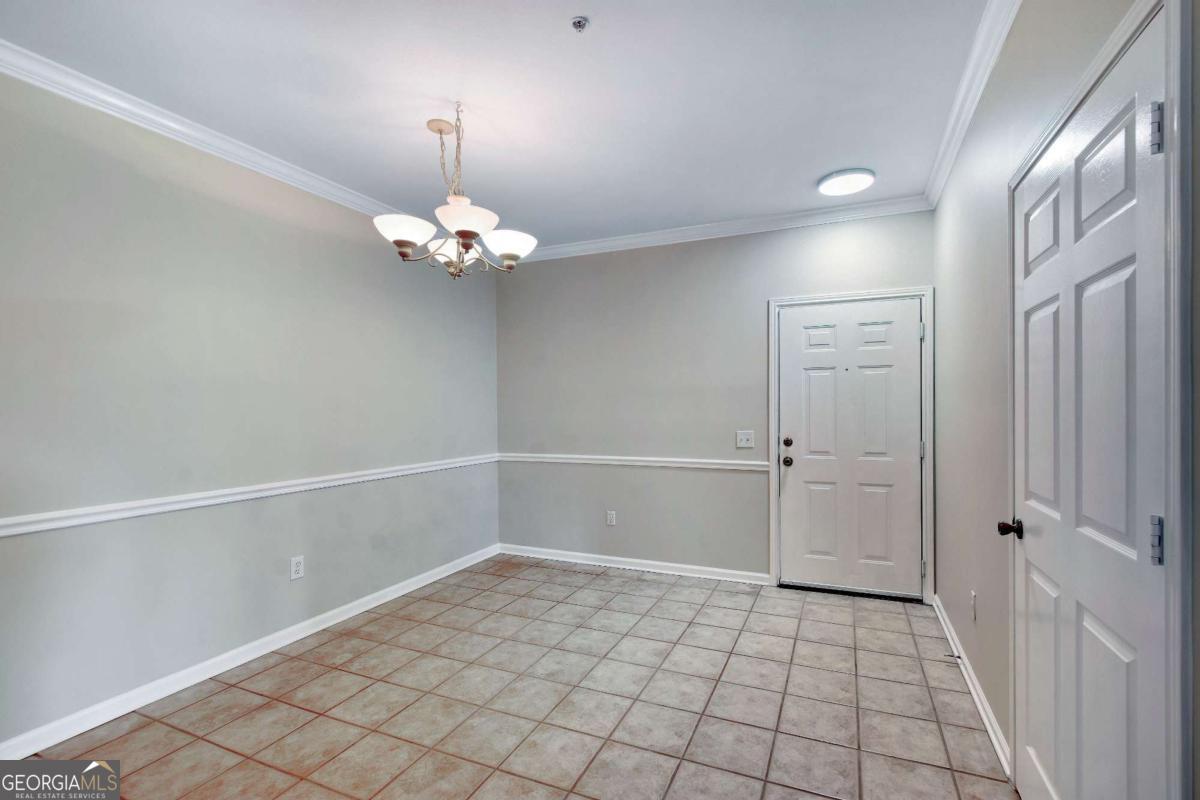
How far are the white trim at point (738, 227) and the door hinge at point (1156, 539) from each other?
304 cm

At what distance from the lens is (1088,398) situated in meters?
1.23

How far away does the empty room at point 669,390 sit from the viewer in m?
1.26

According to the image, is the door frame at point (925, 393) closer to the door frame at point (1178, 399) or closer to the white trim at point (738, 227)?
the white trim at point (738, 227)

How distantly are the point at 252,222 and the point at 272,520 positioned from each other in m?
1.58

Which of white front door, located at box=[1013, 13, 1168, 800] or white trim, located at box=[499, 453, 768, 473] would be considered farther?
white trim, located at box=[499, 453, 768, 473]

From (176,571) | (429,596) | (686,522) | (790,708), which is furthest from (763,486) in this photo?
(176,571)

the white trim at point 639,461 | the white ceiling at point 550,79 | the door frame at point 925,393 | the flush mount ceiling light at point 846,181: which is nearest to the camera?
the white ceiling at point 550,79

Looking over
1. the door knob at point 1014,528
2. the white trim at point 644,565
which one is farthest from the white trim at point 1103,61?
the white trim at point 644,565

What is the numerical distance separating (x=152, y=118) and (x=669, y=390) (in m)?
3.28

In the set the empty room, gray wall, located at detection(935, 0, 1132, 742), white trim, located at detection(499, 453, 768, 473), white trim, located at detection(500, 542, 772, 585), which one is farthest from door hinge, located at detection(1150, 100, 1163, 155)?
white trim, located at detection(500, 542, 772, 585)

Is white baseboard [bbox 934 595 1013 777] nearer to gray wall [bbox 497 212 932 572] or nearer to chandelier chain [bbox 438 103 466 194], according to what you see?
gray wall [bbox 497 212 932 572]

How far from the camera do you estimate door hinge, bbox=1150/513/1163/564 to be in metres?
0.95

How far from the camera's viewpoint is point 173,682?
2.44 metres

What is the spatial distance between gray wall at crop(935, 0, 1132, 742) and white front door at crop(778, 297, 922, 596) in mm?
405
